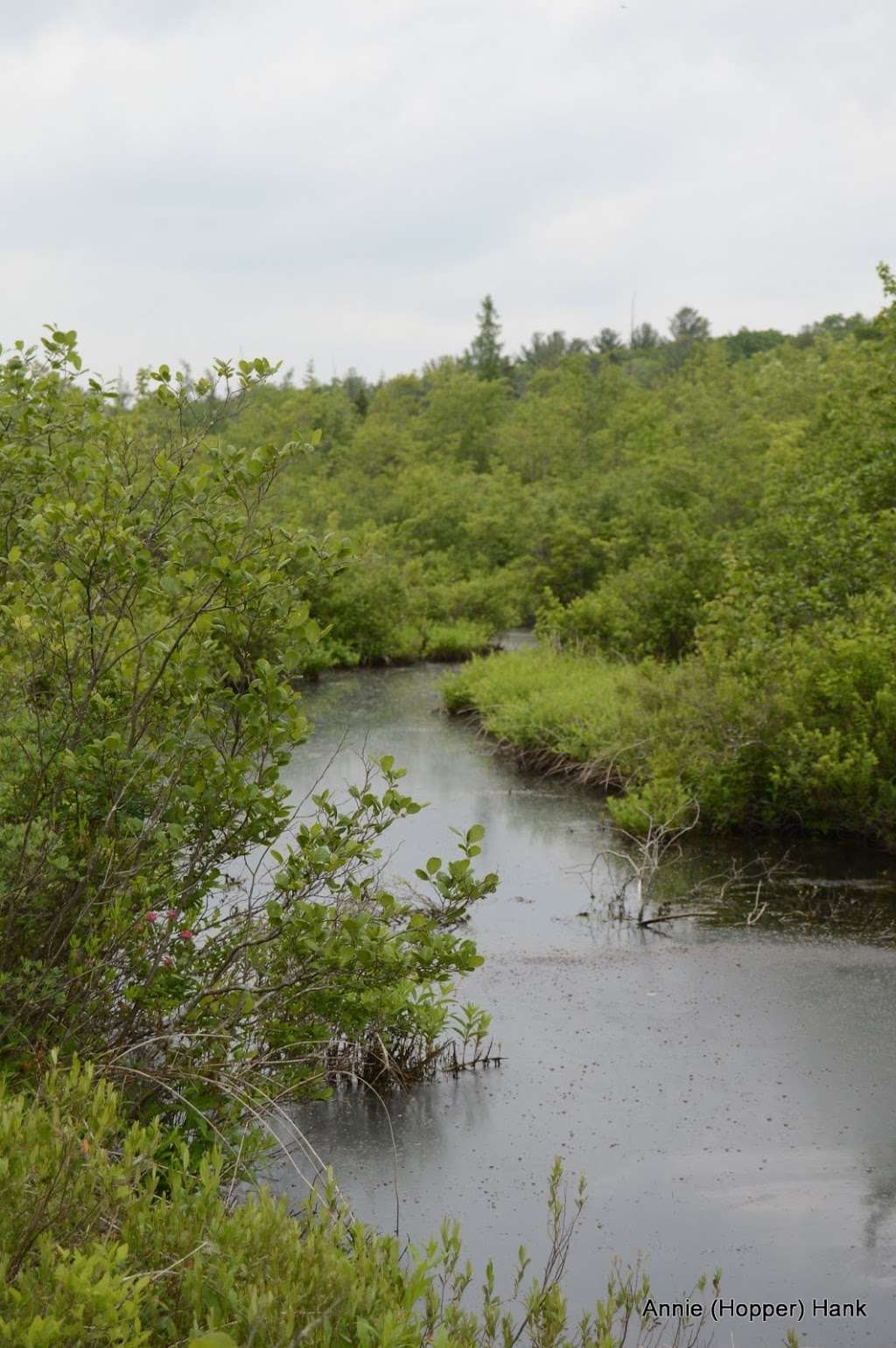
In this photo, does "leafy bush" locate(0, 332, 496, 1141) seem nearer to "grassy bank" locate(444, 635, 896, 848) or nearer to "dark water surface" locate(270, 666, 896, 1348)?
"dark water surface" locate(270, 666, 896, 1348)

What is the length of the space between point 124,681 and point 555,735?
1043 cm

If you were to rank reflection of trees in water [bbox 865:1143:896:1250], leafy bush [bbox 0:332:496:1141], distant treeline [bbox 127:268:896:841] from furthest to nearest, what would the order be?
distant treeline [bbox 127:268:896:841] → reflection of trees in water [bbox 865:1143:896:1250] → leafy bush [bbox 0:332:496:1141]

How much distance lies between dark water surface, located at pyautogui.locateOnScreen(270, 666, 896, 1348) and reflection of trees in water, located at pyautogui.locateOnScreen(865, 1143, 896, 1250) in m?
0.01

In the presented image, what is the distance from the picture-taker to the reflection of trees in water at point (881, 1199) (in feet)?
18.0

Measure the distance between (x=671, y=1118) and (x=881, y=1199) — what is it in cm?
113

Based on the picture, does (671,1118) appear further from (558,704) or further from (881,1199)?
(558,704)

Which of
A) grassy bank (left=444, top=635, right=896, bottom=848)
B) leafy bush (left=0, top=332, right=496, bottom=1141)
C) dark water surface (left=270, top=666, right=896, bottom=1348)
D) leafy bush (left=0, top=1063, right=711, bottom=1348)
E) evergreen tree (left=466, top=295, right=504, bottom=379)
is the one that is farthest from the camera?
evergreen tree (left=466, top=295, right=504, bottom=379)

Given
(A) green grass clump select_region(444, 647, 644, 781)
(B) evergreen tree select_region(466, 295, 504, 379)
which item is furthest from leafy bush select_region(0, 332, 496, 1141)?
(B) evergreen tree select_region(466, 295, 504, 379)

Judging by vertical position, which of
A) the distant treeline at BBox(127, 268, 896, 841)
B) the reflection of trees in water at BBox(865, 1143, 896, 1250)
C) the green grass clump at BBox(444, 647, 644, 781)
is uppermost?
the distant treeline at BBox(127, 268, 896, 841)

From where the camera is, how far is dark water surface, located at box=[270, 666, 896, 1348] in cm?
534

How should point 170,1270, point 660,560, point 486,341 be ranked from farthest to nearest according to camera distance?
1. point 486,341
2. point 660,560
3. point 170,1270

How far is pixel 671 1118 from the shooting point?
6523mm

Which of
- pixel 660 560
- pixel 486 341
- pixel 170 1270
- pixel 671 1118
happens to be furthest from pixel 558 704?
pixel 486 341

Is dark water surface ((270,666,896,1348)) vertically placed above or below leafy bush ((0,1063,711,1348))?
below
